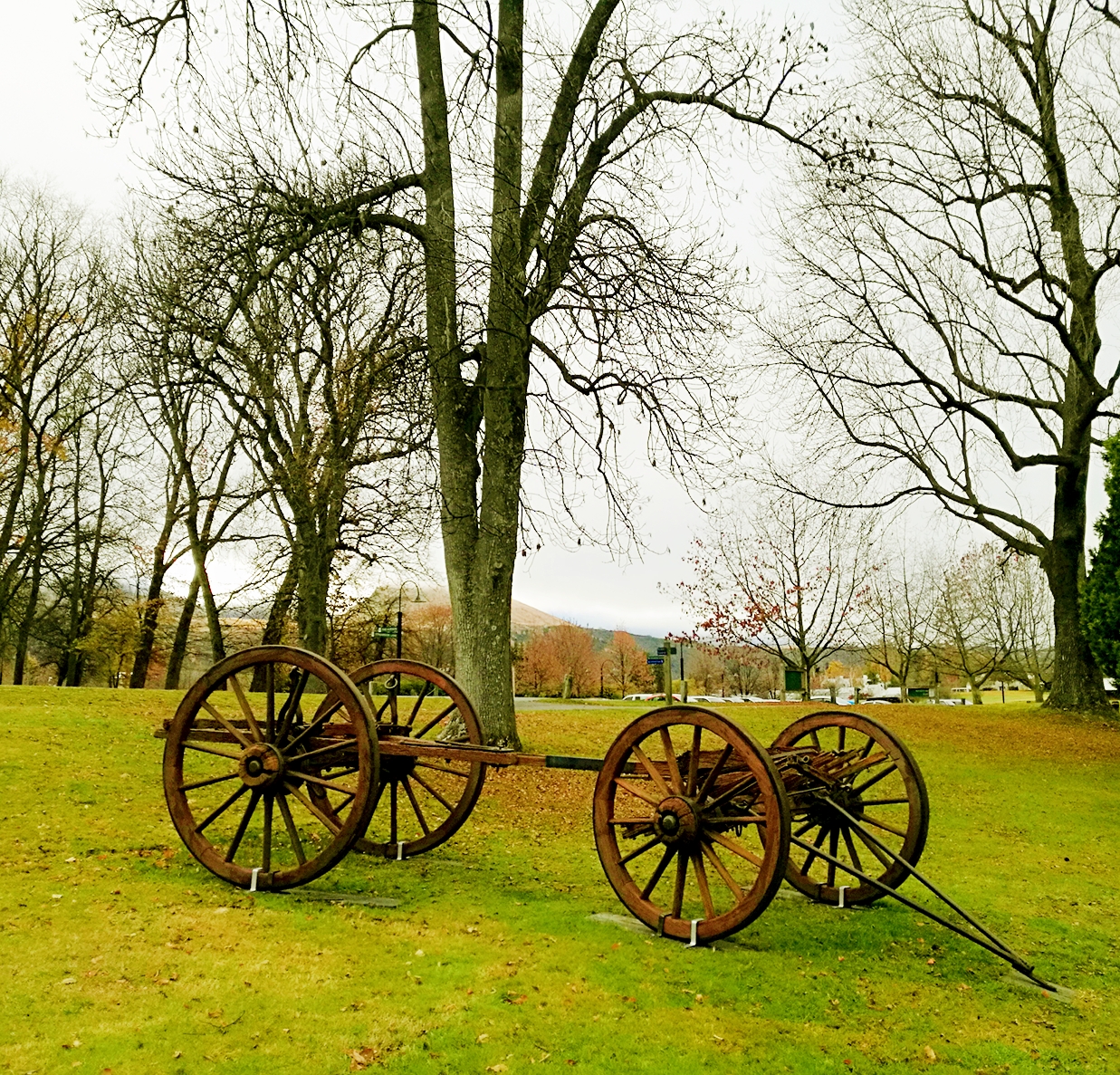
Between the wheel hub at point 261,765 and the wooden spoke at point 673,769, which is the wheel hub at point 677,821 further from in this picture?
the wheel hub at point 261,765

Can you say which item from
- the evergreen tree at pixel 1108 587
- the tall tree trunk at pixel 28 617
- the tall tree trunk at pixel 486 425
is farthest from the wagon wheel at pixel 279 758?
the tall tree trunk at pixel 28 617

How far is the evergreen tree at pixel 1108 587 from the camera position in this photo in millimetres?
18656

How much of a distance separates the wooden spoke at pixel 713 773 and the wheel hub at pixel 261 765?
9.42 feet

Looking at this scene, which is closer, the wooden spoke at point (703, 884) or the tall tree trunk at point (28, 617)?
the wooden spoke at point (703, 884)

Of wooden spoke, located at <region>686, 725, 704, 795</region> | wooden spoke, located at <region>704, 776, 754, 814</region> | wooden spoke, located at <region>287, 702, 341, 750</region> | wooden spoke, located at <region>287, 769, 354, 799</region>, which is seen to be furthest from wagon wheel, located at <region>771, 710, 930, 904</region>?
wooden spoke, located at <region>287, 702, 341, 750</region>

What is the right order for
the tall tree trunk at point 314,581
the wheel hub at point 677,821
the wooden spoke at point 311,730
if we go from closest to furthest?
the wheel hub at point 677,821 → the wooden spoke at point 311,730 → the tall tree trunk at point 314,581

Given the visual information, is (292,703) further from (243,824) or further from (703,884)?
(703,884)

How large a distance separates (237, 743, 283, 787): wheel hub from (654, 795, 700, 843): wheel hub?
2644 mm

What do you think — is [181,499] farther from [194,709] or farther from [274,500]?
[194,709]

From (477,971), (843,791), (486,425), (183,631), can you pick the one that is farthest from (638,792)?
(183,631)

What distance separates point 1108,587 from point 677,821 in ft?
55.9

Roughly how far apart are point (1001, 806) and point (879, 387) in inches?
414

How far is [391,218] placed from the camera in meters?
12.1

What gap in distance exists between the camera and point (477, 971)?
5.19 m
